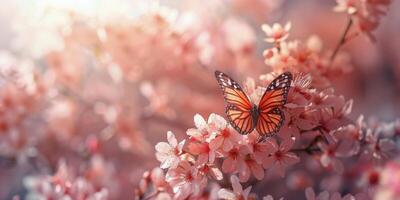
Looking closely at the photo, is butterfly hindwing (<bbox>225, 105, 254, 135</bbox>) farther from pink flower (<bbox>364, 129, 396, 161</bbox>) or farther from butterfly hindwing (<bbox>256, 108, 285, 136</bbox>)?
pink flower (<bbox>364, 129, 396, 161</bbox>)

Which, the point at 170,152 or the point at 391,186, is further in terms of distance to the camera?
the point at 170,152

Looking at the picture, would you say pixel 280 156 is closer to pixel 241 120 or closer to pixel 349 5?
pixel 241 120

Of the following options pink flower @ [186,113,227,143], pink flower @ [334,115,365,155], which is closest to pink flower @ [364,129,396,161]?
pink flower @ [334,115,365,155]

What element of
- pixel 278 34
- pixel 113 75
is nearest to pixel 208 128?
pixel 278 34

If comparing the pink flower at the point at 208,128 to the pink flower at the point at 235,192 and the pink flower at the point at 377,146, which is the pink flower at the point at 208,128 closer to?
the pink flower at the point at 235,192

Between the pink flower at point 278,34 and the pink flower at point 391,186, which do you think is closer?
the pink flower at point 391,186

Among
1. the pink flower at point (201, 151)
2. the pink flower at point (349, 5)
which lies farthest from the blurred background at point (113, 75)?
the pink flower at point (201, 151)

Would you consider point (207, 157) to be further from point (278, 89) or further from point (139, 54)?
point (139, 54)
